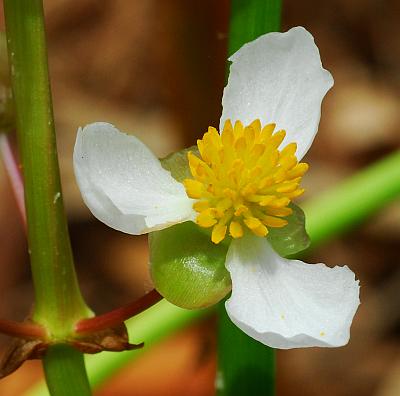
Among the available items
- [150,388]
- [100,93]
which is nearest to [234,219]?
[150,388]

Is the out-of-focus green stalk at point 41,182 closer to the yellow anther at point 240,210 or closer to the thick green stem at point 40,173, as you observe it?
the thick green stem at point 40,173

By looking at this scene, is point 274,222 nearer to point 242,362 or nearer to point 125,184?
point 125,184

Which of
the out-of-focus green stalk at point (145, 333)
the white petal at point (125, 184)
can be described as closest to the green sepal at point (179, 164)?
the white petal at point (125, 184)

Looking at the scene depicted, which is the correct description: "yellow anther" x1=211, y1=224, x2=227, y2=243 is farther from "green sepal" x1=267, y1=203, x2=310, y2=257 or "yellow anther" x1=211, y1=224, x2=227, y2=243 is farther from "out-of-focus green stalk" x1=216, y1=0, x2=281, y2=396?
"out-of-focus green stalk" x1=216, y1=0, x2=281, y2=396

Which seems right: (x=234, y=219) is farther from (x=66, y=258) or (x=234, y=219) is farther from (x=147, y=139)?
(x=147, y=139)

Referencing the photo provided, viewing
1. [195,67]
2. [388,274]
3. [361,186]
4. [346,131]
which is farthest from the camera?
[346,131]

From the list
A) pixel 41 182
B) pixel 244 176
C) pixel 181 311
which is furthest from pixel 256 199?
pixel 181 311
